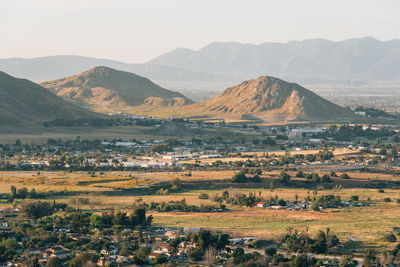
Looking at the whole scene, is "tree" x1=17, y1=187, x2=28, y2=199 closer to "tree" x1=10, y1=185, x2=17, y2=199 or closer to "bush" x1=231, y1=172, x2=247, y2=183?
"tree" x1=10, y1=185, x2=17, y2=199

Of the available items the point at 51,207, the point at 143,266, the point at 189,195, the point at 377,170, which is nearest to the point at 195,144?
the point at 377,170

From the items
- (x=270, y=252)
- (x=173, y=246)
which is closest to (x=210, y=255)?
(x=173, y=246)

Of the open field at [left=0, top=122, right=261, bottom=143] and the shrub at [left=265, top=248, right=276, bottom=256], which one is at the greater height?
the open field at [left=0, top=122, right=261, bottom=143]

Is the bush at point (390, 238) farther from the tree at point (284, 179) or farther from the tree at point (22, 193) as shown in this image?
the tree at point (22, 193)

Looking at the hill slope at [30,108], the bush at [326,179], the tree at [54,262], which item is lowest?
the tree at [54,262]

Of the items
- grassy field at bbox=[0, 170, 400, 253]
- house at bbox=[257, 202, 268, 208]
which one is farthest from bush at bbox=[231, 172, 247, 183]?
house at bbox=[257, 202, 268, 208]

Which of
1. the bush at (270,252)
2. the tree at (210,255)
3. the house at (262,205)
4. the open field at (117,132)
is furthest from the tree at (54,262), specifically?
the open field at (117,132)

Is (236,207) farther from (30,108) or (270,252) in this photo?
(30,108)

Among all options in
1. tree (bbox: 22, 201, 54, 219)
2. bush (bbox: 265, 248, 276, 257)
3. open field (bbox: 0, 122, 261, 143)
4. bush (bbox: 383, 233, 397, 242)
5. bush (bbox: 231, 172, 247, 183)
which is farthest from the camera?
open field (bbox: 0, 122, 261, 143)
